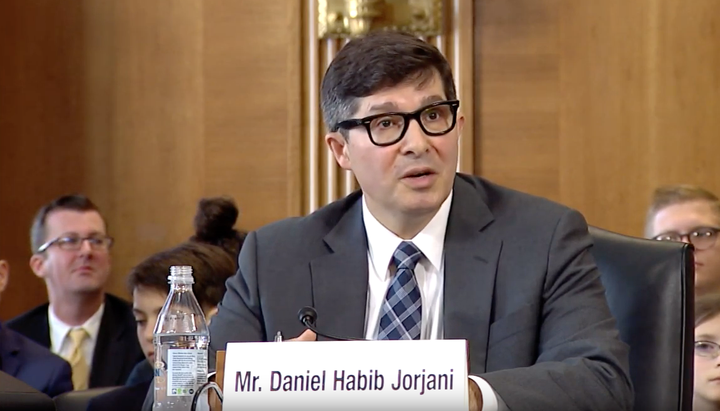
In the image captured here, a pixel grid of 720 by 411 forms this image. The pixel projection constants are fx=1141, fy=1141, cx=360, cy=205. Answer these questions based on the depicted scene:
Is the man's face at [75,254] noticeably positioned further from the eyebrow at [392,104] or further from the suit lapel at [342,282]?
the eyebrow at [392,104]

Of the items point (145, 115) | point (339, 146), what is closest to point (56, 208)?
point (145, 115)

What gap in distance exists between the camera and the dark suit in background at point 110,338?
4.29 m

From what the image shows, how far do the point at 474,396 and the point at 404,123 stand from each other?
651mm

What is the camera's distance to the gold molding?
15.8 feet

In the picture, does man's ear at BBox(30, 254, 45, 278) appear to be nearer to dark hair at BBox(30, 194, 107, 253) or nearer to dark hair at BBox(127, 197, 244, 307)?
dark hair at BBox(30, 194, 107, 253)

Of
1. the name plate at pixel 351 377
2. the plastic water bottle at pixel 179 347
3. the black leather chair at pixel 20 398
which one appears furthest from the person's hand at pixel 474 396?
the black leather chair at pixel 20 398

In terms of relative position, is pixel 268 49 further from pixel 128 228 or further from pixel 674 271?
pixel 674 271

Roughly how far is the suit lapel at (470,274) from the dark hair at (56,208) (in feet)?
8.30

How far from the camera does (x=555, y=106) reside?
4.86 m

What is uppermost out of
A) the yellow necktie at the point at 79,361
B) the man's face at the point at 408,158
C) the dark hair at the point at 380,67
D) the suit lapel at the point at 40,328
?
the dark hair at the point at 380,67

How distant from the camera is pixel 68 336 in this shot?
4.54 meters

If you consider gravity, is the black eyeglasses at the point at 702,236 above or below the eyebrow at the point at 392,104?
below

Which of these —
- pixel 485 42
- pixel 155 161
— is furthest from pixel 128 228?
pixel 485 42

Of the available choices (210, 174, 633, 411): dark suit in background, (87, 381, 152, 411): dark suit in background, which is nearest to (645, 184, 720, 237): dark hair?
(210, 174, 633, 411): dark suit in background
